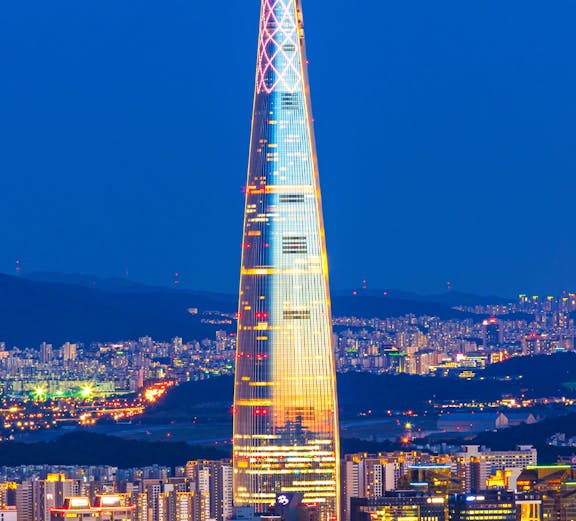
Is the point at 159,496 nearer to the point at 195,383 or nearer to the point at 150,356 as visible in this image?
the point at 195,383

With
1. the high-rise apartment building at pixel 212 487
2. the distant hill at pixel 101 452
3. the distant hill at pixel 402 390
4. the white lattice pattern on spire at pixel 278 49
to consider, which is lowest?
the high-rise apartment building at pixel 212 487

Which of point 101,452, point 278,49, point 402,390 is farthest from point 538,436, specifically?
point 278,49

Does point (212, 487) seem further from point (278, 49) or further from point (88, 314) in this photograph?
point (88, 314)

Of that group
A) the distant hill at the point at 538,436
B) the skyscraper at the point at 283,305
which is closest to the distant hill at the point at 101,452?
the distant hill at the point at 538,436

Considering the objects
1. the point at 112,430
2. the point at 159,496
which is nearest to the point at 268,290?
the point at 159,496

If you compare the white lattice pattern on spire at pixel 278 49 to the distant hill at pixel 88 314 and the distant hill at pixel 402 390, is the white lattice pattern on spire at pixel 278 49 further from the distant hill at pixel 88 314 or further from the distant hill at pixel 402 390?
the distant hill at pixel 88 314

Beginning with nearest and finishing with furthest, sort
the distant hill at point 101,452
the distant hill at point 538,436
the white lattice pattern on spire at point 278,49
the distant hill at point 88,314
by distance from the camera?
the white lattice pattern on spire at point 278,49, the distant hill at point 538,436, the distant hill at point 101,452, the distant hill at point 88,314

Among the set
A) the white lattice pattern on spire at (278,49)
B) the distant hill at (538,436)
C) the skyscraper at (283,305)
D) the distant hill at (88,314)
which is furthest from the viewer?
the distant hill at (88,314)
